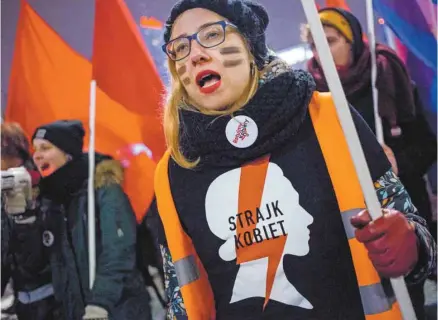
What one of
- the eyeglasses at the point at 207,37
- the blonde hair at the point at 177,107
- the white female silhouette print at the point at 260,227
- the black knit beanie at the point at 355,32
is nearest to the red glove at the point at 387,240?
the white female silhouette print at the point at 260,227

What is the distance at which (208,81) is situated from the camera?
97 cm

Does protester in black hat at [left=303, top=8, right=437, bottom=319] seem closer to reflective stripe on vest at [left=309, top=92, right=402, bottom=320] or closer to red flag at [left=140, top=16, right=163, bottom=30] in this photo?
red flag at [left=140, top=16, right=163, bottom=30]

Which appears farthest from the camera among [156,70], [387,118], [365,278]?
[156,70]

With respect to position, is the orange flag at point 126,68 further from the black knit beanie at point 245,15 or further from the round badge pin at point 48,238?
the black knit beanie at point 245,15

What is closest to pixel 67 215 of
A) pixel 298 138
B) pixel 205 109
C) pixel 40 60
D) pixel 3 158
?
pixel 3 158

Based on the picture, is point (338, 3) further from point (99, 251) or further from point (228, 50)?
point (99, 251)

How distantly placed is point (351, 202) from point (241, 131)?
0.67 feet

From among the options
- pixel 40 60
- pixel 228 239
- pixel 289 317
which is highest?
pixel 40 60

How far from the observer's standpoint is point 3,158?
6.27 ft

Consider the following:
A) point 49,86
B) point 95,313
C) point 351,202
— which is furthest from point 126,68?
point 351,202

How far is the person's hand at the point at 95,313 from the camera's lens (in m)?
1.61

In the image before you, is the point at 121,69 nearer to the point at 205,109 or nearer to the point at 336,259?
the point at 205,109

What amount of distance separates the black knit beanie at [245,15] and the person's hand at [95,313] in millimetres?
944

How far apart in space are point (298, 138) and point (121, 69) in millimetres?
1157
